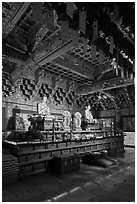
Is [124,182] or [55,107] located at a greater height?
[55,107]

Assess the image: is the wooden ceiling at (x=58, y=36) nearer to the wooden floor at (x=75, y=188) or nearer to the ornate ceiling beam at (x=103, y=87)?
the ornate ceiling beam at (x=103, y=87)

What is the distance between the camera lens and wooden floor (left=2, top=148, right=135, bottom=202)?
3227 mm

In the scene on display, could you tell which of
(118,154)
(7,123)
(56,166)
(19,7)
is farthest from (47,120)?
(118,154)

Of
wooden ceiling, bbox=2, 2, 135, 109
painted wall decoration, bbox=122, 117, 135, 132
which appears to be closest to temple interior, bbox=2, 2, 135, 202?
wooden ceiling, bbox=2, 2, 135, 109

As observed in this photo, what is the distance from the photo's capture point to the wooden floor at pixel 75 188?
3227 mm

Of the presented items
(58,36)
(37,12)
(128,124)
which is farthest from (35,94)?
(128,124)

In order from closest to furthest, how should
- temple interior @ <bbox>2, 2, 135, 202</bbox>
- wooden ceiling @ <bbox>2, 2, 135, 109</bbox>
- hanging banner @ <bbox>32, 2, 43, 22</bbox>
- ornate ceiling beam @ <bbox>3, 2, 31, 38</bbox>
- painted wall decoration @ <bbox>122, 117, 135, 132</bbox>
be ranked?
1. hanging banner @ <bbox>32, 2, 43, 22</bbox>
2. wooden ceiling @ <bbox>2, 2, 135, 109</bbox>
3. temple interior @ <bbox>2, 2, 135, 202</bbox>
4. ornate ceiling beam @ <bbox>3, 2, 31, 38</bbox>
5. painted wall decoration @ <bbox>122, 117, 135, 132</bbox>

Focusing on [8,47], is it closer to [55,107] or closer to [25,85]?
[25,85]

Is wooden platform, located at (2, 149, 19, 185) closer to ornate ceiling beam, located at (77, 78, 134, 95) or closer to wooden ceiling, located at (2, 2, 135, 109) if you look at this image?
wooden ceiling, located at (2, 2, 135, 109)

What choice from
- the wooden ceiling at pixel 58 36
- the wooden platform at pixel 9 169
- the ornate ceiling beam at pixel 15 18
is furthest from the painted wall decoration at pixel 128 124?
the ornate ceiling beam at pixel 15 18

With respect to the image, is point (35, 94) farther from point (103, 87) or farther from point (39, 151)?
point (39, 151)

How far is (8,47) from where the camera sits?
5.03 metres

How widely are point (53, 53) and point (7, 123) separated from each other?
4499mm

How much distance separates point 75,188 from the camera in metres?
3.77
